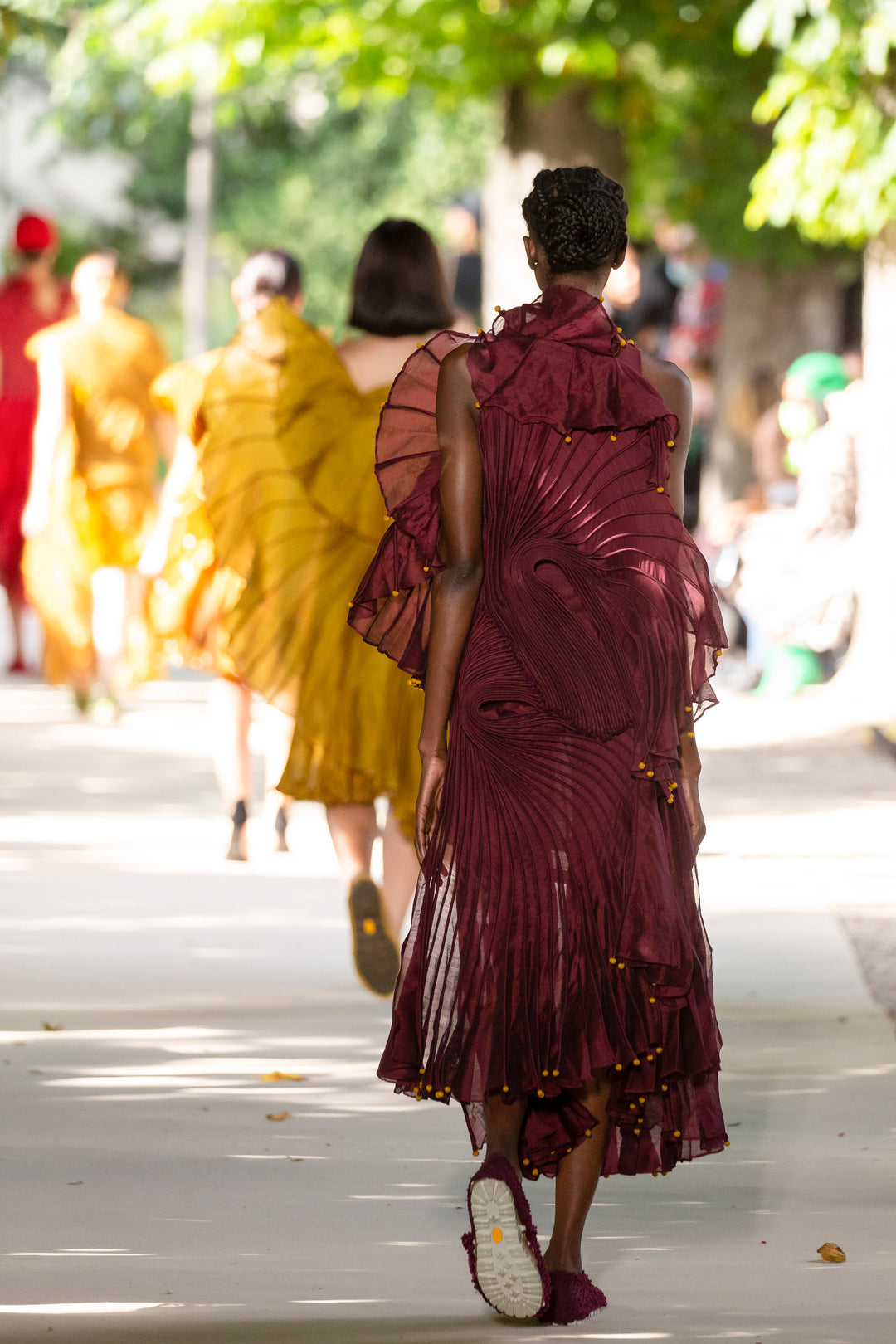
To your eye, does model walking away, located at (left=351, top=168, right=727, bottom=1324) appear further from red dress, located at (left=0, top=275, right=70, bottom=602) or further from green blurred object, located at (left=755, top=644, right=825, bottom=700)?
red dress, located at (left=0, top=275, right=70, bottom=602)

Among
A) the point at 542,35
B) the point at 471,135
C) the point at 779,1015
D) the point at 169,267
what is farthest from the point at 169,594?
the point at 169,267

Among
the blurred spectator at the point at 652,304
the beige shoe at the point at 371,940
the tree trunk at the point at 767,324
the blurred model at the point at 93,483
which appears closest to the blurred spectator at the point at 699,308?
the tree trunk at the point at 767,324

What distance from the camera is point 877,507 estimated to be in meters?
13.3

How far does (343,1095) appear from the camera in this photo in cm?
532

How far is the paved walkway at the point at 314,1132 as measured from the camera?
12.9 ft

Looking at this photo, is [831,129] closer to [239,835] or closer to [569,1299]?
[239,835]

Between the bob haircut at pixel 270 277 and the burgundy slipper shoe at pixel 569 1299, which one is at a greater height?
the bob haircut at pixel 270 277

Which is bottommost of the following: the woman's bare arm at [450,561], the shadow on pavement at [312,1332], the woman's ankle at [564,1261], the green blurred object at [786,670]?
the green blurred object at [786,670]

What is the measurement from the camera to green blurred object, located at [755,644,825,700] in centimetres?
1395

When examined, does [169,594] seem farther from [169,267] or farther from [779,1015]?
[169,267]

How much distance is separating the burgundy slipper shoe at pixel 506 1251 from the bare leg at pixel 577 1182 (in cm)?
8

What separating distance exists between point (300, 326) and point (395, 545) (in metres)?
2.26

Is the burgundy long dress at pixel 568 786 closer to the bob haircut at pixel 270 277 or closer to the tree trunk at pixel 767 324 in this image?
the bob haircut at pixel 270 277

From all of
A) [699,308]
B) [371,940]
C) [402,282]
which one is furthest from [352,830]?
[699,308]
